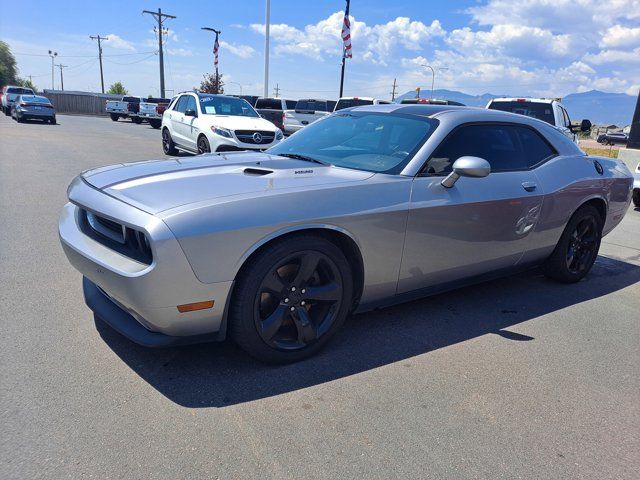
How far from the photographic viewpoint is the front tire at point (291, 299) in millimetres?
2611

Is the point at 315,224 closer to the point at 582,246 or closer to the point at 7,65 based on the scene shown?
the point at 582,246

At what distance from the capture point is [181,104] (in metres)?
12.7

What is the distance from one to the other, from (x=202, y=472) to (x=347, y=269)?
4.51 feet

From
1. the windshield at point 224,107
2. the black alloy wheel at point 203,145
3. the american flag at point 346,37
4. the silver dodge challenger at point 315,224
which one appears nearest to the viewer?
the silver dodge challenger at point 315,224

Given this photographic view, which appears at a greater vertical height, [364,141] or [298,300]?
[364,141]

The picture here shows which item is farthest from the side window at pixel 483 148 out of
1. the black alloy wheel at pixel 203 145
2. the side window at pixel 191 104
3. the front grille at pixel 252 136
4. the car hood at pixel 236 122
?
the side window at pixel 191 104

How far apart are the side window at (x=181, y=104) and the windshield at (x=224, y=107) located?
0.85 m

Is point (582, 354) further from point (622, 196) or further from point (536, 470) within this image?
point (622, 196)

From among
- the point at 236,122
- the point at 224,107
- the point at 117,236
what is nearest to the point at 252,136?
the point at 236,122

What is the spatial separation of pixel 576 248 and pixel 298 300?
10.5 feet

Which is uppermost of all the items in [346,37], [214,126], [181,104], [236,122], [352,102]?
[346,37]

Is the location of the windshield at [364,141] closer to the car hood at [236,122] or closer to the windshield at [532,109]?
the car hood at [236,122]

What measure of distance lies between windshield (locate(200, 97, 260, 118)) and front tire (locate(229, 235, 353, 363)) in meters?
9.58

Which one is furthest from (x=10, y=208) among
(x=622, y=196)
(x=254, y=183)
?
(x=622, y=196)
